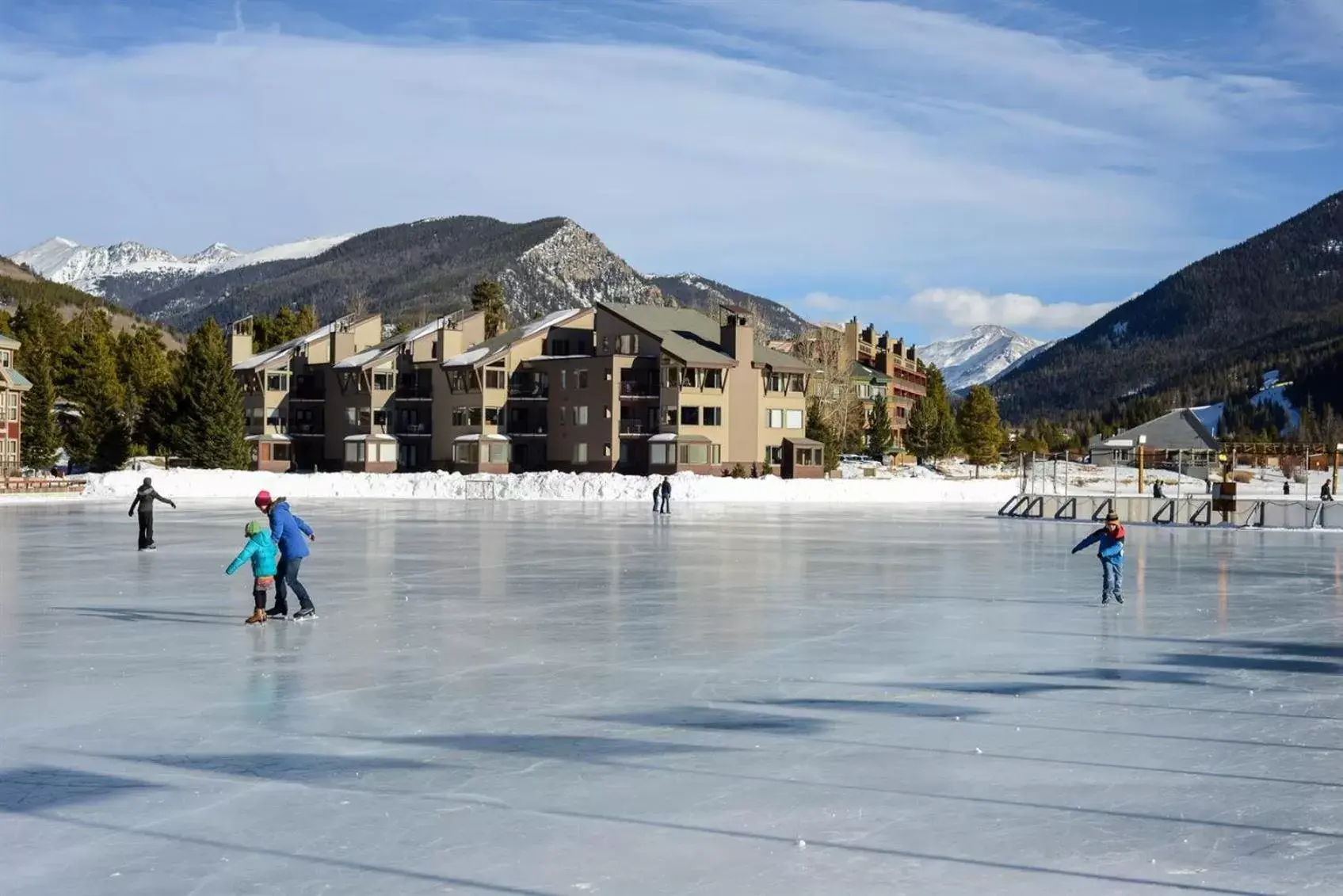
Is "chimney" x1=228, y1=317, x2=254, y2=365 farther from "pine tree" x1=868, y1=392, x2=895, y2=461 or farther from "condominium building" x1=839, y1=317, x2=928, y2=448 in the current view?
"condominium building" x1=839, y1=317, x2=928, y2=448

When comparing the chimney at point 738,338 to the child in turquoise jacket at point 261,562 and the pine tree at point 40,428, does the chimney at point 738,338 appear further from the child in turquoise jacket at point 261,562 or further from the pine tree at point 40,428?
the child in turquoise jacket at point 261,562

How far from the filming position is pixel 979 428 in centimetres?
10100

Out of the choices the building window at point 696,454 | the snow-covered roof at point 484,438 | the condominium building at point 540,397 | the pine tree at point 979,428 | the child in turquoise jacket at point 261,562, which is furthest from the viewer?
the pine tree at point 979,428

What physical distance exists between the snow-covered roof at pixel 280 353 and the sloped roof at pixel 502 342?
11.9m

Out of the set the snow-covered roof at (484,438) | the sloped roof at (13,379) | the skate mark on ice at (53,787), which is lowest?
the skate mark on ice at (53,787)

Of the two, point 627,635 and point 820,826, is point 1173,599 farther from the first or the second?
point 820,826

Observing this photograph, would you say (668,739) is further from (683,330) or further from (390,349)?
(390,349)

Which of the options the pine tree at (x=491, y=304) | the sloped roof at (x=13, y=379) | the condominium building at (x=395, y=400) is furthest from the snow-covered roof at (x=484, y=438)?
the pine tree at (x=491, y=304)

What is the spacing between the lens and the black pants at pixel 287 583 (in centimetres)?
1503

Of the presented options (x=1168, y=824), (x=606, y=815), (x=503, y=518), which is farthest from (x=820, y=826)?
(x=503, y=518)

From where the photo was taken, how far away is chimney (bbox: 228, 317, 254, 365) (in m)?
86.8

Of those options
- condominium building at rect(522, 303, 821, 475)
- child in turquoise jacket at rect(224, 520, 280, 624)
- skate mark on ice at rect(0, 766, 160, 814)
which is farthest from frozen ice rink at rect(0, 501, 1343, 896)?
condominium building at rect(522, 303, 821, 475)

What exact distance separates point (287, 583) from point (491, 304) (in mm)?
93756

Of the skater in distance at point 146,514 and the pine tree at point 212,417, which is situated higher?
the pine tree at point 212,417
